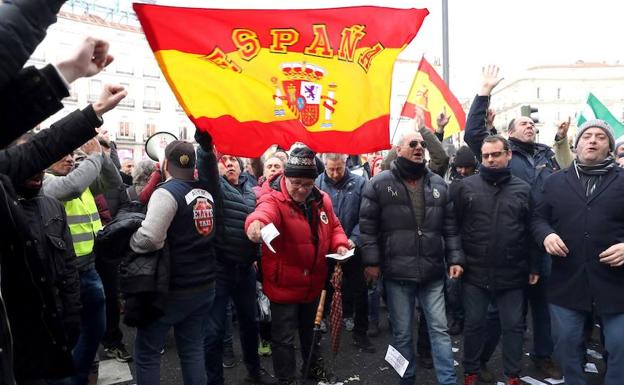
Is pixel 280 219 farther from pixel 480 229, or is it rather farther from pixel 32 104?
pixel 32 104

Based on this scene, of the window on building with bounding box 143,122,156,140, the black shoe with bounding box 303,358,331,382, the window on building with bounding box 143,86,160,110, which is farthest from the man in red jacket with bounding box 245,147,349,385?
the window on building with bounding box 143,86,160,110

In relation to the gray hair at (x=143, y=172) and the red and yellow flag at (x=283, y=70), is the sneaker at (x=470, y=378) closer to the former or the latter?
the red and yellow flag at (x=283, y=70)

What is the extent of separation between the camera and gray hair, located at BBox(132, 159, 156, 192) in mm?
4836

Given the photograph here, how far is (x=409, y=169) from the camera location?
3.95 meters

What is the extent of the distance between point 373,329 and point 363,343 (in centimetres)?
54

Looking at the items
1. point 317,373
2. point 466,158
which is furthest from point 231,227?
point 466,158

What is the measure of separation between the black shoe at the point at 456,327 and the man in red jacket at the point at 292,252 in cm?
248

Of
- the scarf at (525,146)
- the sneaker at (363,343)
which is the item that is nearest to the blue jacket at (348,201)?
the sneaker at (363,343)

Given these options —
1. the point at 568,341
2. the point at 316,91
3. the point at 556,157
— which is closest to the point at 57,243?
the point at 316,91

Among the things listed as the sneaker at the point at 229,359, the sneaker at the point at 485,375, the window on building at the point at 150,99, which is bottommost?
the sneaker at the point at 485,375

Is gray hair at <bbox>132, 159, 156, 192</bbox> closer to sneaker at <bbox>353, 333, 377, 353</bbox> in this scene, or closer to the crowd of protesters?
the crowd of protesters

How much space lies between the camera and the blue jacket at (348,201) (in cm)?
507

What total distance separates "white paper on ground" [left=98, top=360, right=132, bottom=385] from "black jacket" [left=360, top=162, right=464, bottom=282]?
251 cm

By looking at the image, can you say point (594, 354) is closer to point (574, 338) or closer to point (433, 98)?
point (574, 338)
